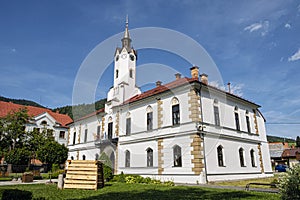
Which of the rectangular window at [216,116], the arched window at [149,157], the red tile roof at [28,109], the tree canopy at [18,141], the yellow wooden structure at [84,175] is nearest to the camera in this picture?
the yellow wooden structure at [84,175]

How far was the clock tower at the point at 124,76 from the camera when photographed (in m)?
28.7

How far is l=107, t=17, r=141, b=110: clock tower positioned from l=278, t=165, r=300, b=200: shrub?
2379 centimetres

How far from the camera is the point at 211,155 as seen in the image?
1844 centimetres

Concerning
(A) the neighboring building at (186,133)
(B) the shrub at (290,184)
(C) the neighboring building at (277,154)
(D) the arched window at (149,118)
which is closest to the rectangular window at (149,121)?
(D) the arched window at (149,118)

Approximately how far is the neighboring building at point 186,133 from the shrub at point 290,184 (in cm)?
1176

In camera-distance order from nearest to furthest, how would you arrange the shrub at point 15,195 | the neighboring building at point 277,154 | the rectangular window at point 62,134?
the shrub at point 15,195 → the rectangular window at point 62,134 → the neighboring building at point 277,154

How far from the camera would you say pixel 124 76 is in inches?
1177

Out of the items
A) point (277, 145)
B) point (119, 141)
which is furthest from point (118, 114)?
point (277, 145)

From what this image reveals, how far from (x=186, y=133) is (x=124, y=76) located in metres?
14.3

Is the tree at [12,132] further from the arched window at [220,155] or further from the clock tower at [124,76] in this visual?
the arched window at [220,155]

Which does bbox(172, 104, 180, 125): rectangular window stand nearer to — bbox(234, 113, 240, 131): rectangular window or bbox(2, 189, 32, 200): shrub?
bbox(234, 113, 240, 131): rectangular window

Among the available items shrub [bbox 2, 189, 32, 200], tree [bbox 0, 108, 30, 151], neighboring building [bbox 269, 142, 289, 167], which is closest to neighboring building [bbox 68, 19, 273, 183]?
tree [bbox 0, 108, 30, 151]

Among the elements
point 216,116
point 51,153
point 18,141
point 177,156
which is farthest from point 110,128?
point 216,116

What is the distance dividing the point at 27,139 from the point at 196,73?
2514cm
